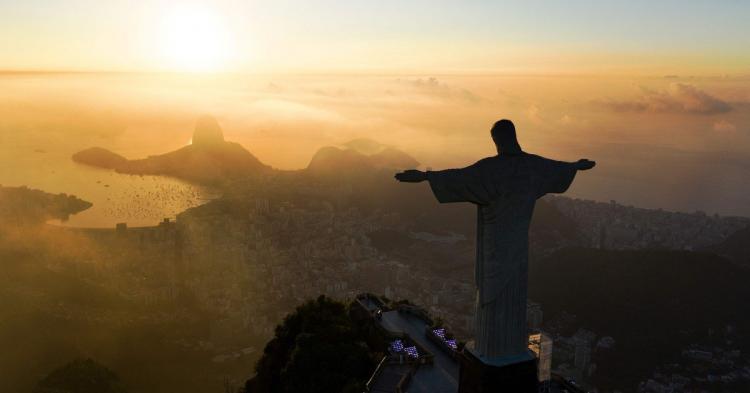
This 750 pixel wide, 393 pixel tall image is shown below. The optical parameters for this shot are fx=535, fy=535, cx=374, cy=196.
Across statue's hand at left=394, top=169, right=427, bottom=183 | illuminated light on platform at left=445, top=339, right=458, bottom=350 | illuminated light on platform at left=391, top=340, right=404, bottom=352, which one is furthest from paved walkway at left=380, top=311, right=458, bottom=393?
statue's hand at left=394, top=169, right=427, bottom=183

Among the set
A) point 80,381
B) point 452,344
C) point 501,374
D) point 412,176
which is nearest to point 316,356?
point 452,344

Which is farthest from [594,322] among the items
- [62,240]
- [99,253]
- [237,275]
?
[62,240]

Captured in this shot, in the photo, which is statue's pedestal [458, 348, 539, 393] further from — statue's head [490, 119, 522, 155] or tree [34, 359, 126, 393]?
tree [34, 359, 126, 393]

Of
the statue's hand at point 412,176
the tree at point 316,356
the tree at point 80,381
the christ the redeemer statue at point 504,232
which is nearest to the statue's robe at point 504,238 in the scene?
the christ the redeemer statue at point 504,232

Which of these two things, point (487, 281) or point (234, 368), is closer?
point (487, 281)

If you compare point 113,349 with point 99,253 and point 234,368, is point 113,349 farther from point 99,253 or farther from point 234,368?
point 99,253
